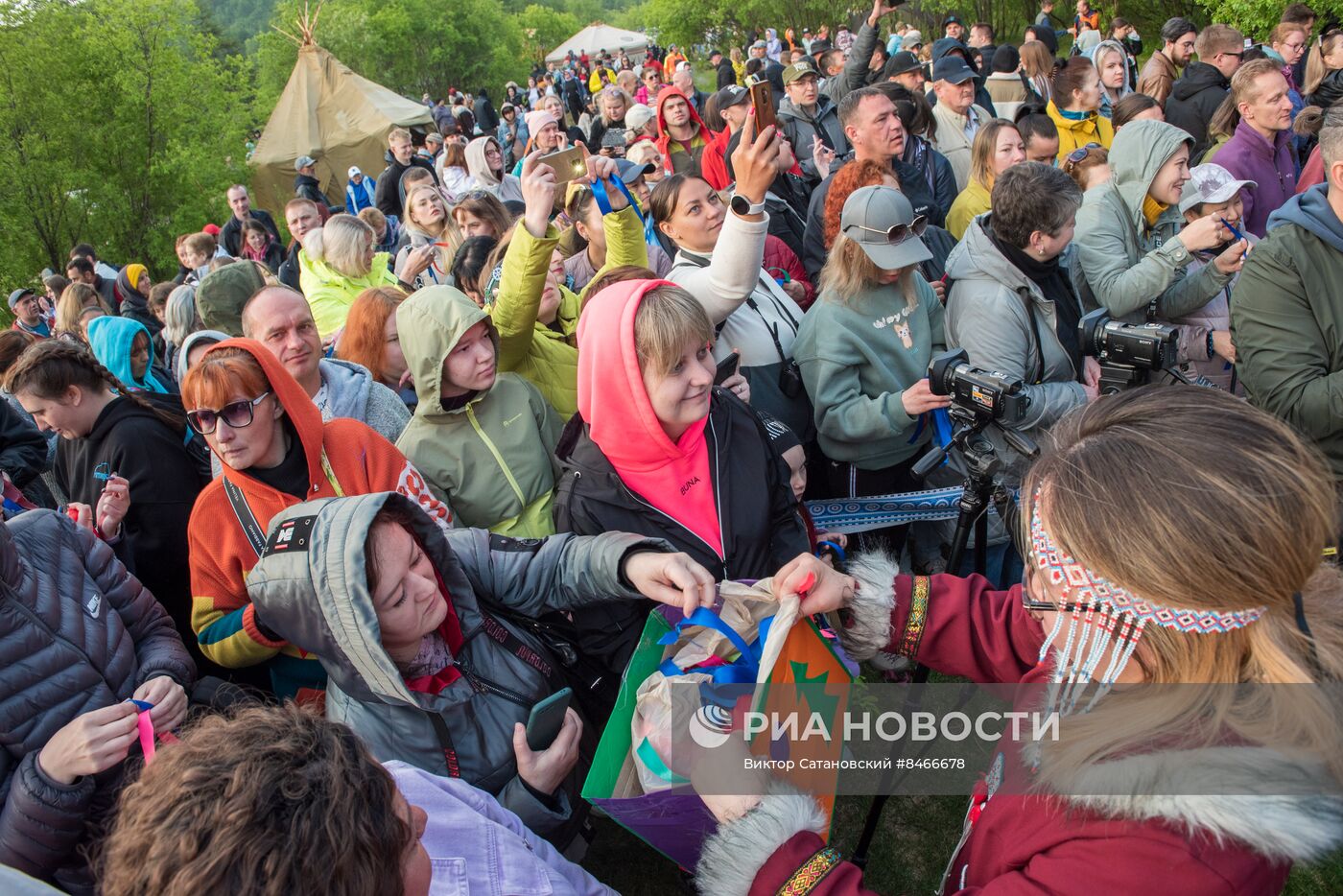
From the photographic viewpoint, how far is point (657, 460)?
8.54 feet

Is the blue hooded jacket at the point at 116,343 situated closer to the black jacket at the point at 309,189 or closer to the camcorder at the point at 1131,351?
the camcorder at the point at 1131,351

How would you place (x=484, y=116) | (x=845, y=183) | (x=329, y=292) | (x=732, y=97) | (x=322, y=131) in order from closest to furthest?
(x=845, y=183), (x=329, y=292), (x=732, y=97), (x=484, y=116), (x=322, y=131)

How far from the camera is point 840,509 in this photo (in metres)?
3.69

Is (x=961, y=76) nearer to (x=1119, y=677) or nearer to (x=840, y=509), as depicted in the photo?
(x=840, y=509)

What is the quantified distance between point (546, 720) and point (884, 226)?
7.91 ft

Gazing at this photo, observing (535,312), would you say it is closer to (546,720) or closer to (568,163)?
(568,163)

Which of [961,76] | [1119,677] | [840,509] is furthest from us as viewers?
[961,76]

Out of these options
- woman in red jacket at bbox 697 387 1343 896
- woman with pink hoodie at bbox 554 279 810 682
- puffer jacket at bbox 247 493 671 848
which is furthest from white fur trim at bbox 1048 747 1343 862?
woman with pink hoodie at bbox 554 279 810 682

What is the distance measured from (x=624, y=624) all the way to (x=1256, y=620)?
1696 millimetres

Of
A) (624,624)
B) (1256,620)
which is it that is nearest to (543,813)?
(624,624)

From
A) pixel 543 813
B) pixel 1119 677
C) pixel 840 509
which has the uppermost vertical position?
pixel 1119 677

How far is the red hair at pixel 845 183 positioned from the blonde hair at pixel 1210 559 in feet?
10.4

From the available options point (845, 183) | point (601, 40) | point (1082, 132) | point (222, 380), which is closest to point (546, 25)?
point (601, 40)

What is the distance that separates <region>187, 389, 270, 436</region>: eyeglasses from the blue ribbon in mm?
1703
